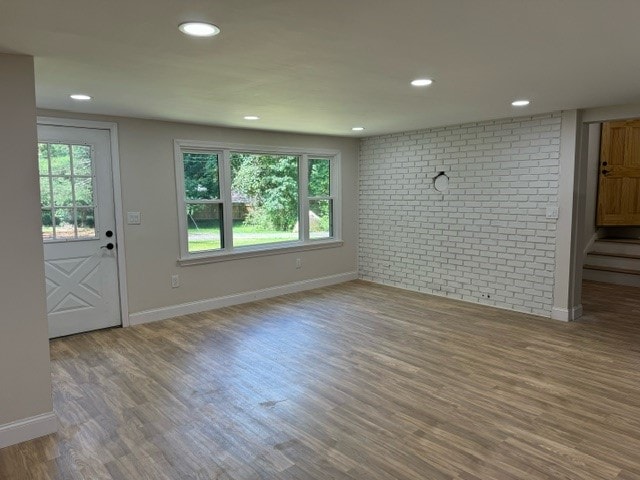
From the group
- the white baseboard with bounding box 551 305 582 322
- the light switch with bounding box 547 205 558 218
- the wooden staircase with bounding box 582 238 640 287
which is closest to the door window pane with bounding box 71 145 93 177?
the light switch with bounding box 547 205 558 218

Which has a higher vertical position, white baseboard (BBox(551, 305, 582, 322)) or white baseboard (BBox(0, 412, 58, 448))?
white baseboard (BBox(551, 305, 582, 322))

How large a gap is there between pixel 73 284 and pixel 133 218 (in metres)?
0.89

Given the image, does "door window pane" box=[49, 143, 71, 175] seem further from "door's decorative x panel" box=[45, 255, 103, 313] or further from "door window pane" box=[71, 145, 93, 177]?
"door's decorative x panel" box=[45, 255, 103, 313]

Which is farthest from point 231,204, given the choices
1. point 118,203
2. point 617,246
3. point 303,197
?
point 617,246

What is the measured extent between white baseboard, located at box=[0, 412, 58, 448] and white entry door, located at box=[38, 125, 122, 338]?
1.91 m

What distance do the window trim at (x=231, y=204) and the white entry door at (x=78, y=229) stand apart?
76 cm

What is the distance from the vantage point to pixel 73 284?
14.1 ft

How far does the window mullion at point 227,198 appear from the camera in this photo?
528cm

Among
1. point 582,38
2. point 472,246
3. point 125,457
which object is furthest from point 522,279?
point 125,457

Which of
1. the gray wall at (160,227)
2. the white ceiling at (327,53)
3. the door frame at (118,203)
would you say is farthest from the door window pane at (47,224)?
the white ceiling at (327,53)

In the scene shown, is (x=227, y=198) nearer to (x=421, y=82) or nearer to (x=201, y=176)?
(x=201, y=176)

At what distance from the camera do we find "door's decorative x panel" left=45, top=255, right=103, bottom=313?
416cm

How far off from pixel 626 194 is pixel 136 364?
751 cm

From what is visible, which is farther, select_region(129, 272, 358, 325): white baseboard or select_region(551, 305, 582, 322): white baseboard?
select_region(129, 272, 358, 325): white baseboard
